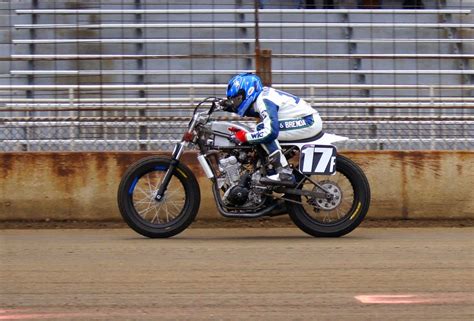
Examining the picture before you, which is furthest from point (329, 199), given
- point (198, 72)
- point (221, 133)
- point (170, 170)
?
point (198, 72)

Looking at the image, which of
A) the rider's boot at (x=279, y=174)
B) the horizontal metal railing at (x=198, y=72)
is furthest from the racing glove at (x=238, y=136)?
the horizontal metal railing at (x=198, y=72)

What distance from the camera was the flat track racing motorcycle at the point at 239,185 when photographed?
793cm

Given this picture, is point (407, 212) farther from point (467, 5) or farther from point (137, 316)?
point (467, 5)

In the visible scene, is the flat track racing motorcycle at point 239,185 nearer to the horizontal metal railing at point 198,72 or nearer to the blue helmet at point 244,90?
the blue helmet at point 244,90

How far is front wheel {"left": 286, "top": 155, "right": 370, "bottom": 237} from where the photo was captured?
7.98 meters

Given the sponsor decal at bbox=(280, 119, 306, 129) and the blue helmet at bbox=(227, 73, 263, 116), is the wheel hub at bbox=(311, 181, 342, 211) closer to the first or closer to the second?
the sponsor decal at bbox=(280, 119, 306, 129)

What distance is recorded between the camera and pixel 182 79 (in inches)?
397

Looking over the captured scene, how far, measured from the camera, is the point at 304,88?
32.7ft

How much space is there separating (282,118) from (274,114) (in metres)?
0.13

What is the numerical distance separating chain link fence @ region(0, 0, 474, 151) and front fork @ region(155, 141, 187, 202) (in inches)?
55.6

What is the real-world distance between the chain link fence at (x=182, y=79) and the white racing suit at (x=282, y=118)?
1.42 meters

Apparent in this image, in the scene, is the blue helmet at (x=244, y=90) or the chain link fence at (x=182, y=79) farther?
the chain link fence at (x=182, y=79)

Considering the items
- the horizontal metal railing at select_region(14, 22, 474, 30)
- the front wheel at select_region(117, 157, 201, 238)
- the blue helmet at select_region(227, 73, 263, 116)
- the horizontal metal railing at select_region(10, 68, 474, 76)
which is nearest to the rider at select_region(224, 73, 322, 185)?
the blue helmet at select_region(227, 73, 263, 116)

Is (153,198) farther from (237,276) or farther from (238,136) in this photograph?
(237,276)
